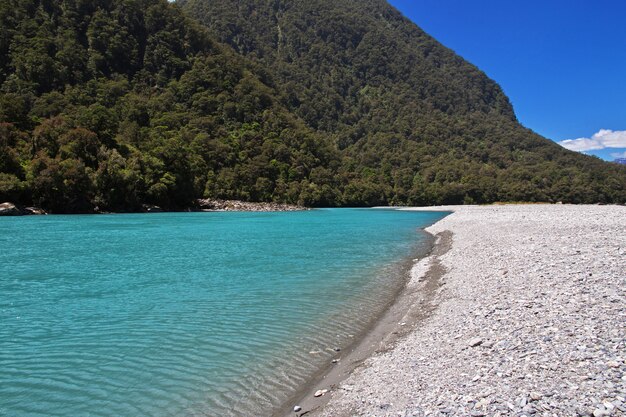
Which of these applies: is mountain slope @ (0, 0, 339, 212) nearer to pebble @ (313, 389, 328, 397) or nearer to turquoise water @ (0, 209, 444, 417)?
turquoise water @ (0, 209, 444, 417)

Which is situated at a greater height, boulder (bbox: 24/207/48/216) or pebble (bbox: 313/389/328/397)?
boulder (bbox: 24/207/48/216)

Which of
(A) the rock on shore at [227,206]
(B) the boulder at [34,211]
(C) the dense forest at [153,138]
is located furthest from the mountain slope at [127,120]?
(A) the rock on shore at [227,206]

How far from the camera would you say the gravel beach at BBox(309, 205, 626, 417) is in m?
6.03

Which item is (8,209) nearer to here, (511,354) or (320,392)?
Answer: (320,392)

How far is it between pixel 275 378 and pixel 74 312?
916 centimetres

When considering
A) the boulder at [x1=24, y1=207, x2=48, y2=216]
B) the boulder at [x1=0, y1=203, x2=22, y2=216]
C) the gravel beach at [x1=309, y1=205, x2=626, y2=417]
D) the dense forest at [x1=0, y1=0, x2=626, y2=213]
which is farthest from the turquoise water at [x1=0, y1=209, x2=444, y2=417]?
the dense forest at [x1=0, y1=0, x2=626, y2=213]

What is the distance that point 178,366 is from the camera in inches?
377

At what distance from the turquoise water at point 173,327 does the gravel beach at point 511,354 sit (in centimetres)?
202

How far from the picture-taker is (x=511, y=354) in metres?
7.91

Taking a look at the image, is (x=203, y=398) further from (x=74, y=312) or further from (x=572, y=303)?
(x=572, y=303)

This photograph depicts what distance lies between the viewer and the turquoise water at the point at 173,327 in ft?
27.0

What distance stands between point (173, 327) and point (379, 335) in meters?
6.48

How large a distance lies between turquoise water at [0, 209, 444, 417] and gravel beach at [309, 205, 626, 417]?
202 cm

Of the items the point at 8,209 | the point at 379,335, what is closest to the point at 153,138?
the point at 8,209
